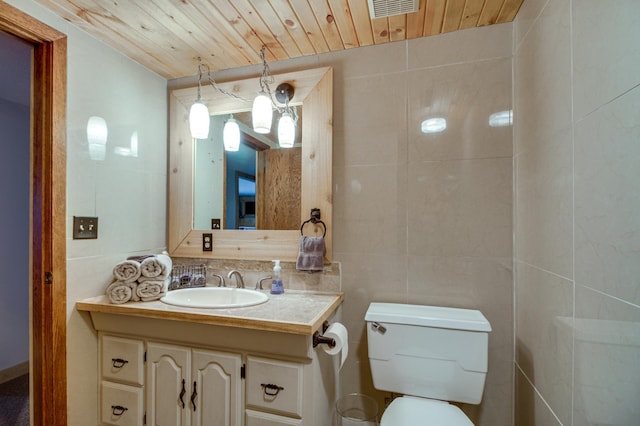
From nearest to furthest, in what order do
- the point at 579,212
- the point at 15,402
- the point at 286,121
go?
the point at 579,212 → the point at 286,121 → the point at 15,402

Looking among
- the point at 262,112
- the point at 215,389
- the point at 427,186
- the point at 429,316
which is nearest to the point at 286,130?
the point at 262,112

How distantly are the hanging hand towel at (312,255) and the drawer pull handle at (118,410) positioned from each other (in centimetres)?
102

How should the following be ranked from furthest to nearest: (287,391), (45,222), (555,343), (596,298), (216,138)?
(216,138)
(45,222)
(287,391)
(555,343)
(596,298)

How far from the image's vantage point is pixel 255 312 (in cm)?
122

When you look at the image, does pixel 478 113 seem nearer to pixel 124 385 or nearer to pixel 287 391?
pixel 287 391

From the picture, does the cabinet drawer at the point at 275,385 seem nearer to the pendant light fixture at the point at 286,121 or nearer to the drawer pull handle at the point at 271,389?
the drawer pull handle at the point at 271,389

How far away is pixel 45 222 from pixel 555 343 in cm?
199

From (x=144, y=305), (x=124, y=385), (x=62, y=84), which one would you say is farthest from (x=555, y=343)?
(x=62, y=84)

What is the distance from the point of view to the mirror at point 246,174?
166 cm

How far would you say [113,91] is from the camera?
155 centimetres

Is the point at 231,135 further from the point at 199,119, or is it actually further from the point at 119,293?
the point at 119,293

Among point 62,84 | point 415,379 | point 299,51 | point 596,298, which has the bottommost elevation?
point 415,379

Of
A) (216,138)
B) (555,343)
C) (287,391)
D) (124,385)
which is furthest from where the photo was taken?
(216,138)

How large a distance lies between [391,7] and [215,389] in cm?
175
